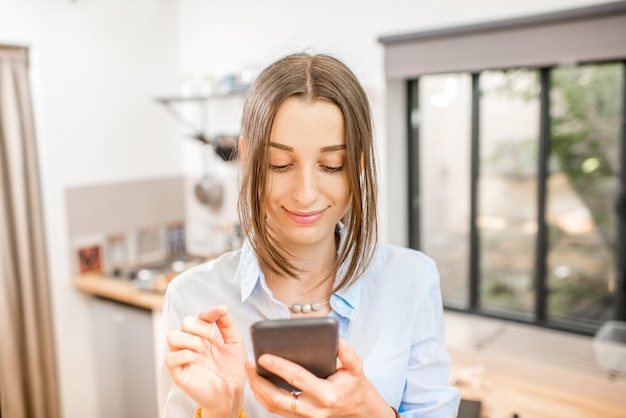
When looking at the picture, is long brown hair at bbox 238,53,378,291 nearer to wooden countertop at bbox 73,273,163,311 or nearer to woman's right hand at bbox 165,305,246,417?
woman's right hand at bbox 165,305,246,417

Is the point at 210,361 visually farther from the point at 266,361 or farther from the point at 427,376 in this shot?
the point at 427,376

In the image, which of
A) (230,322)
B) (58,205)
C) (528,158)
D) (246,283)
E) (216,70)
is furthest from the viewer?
(216,70)

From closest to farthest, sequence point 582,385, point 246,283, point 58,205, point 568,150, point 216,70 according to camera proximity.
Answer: point 246,283, point 582,385, point 568,150, point 58,205, point 216,70

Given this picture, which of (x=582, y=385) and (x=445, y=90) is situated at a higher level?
(x=445, y=90)

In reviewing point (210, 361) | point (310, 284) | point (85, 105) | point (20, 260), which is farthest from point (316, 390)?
point (85, 105)

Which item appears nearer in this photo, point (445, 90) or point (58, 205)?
point (445, 90)

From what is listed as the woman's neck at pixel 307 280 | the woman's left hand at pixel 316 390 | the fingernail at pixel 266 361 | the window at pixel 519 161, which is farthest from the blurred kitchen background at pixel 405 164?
the fingernail at pixel 266 361

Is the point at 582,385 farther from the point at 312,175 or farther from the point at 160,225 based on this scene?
the point at 160,225

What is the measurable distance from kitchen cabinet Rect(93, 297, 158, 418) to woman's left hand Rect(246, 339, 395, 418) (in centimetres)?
211

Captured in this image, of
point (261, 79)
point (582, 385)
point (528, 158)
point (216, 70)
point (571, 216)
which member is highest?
point (216, 70)

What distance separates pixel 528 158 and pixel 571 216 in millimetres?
322

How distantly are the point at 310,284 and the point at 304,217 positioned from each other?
0.17 m

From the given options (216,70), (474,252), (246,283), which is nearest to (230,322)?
(246,283)

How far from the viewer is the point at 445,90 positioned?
2670mm
